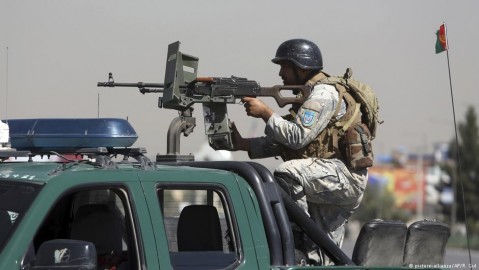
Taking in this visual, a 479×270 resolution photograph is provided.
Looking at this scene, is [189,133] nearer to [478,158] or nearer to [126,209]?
[126,209]

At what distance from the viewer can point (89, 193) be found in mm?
5699

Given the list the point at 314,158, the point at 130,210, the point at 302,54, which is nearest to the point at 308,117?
the point at 314,158

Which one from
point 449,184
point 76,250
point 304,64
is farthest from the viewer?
point 449,184

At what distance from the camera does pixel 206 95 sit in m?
7.30

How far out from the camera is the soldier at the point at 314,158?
6957 millimetres

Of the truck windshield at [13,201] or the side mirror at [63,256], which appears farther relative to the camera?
the truck windshield at [13,201]

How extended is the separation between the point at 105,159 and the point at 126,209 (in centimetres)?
25

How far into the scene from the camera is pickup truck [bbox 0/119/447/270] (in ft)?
16.9

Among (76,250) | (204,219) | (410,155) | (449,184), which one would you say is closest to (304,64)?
(204,219)

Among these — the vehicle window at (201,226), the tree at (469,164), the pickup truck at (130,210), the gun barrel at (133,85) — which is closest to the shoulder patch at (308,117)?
the pickup truck at (130,210)

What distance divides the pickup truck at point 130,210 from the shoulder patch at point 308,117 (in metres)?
0.87

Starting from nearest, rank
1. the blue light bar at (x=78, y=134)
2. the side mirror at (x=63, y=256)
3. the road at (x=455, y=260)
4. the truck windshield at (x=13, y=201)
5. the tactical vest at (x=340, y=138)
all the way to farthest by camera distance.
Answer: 1. the side mirror at (x=63, y=256)
2. the truck windshield at (x=13, y=201)
3. the blue light bar at (x=78, y=134)
4. the tactical vest at (x=340, y=138)
5. the road at (x=455, y=260)

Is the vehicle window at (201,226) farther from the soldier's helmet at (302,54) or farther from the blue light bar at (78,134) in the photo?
the soldier's helmet at (302,54)

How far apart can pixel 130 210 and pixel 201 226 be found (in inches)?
19.2
